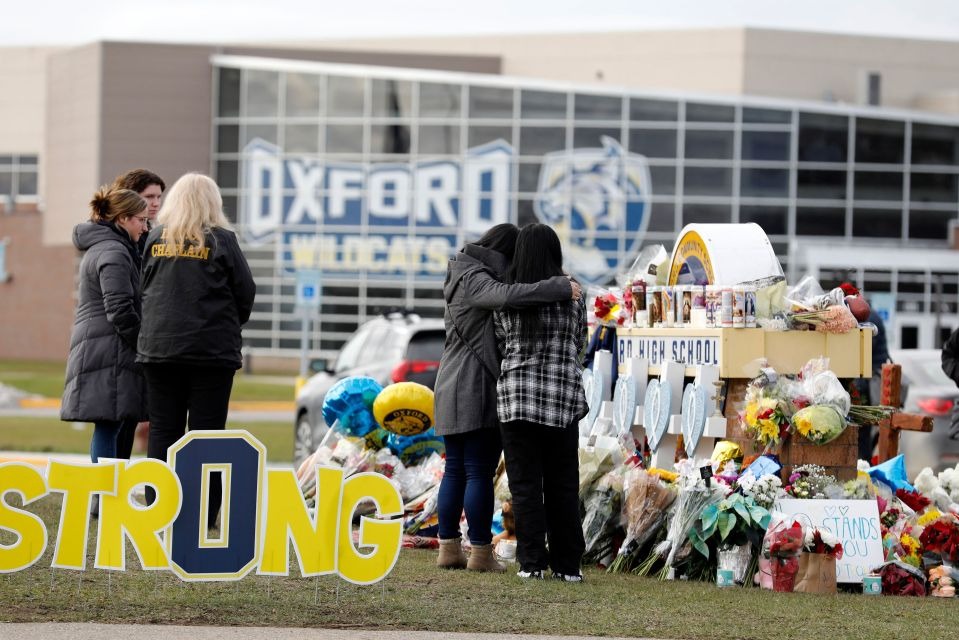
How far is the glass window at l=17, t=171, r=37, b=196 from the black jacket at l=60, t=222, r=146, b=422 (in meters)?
59.2

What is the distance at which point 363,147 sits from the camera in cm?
4728

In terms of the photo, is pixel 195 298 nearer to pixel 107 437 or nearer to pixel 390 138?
pixel 107 437

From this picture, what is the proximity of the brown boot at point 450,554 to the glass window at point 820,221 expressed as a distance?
38023mm

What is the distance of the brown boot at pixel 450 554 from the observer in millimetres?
8211

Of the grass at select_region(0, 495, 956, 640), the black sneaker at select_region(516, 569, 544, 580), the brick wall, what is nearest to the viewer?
the grass at select_region(0, 495, 956, 640)

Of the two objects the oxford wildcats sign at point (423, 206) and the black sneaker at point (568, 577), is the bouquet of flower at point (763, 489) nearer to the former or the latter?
the black sneaker at point (568, 577)

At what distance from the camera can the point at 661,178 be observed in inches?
1788

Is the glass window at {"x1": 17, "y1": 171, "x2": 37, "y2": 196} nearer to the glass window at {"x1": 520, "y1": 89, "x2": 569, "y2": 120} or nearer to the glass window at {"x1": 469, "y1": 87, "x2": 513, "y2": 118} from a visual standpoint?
the glass window at {"x1": 469, "y1": 87, "x2": 513, "y2": 118}

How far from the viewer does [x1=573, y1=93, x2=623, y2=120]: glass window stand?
4528 cm

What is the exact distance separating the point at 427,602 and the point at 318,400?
29.6ft

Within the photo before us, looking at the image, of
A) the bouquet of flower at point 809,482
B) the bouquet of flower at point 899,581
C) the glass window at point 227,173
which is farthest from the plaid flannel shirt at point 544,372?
the glass window at point 227,173

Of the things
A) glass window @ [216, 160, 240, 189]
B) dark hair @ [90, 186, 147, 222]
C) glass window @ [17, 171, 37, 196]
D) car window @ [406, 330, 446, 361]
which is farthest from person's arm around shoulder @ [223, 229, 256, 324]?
glass window @ [17, 171, 37, 196]

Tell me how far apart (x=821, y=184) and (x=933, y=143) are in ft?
10.8

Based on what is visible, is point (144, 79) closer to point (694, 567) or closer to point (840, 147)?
point (840, 147)
